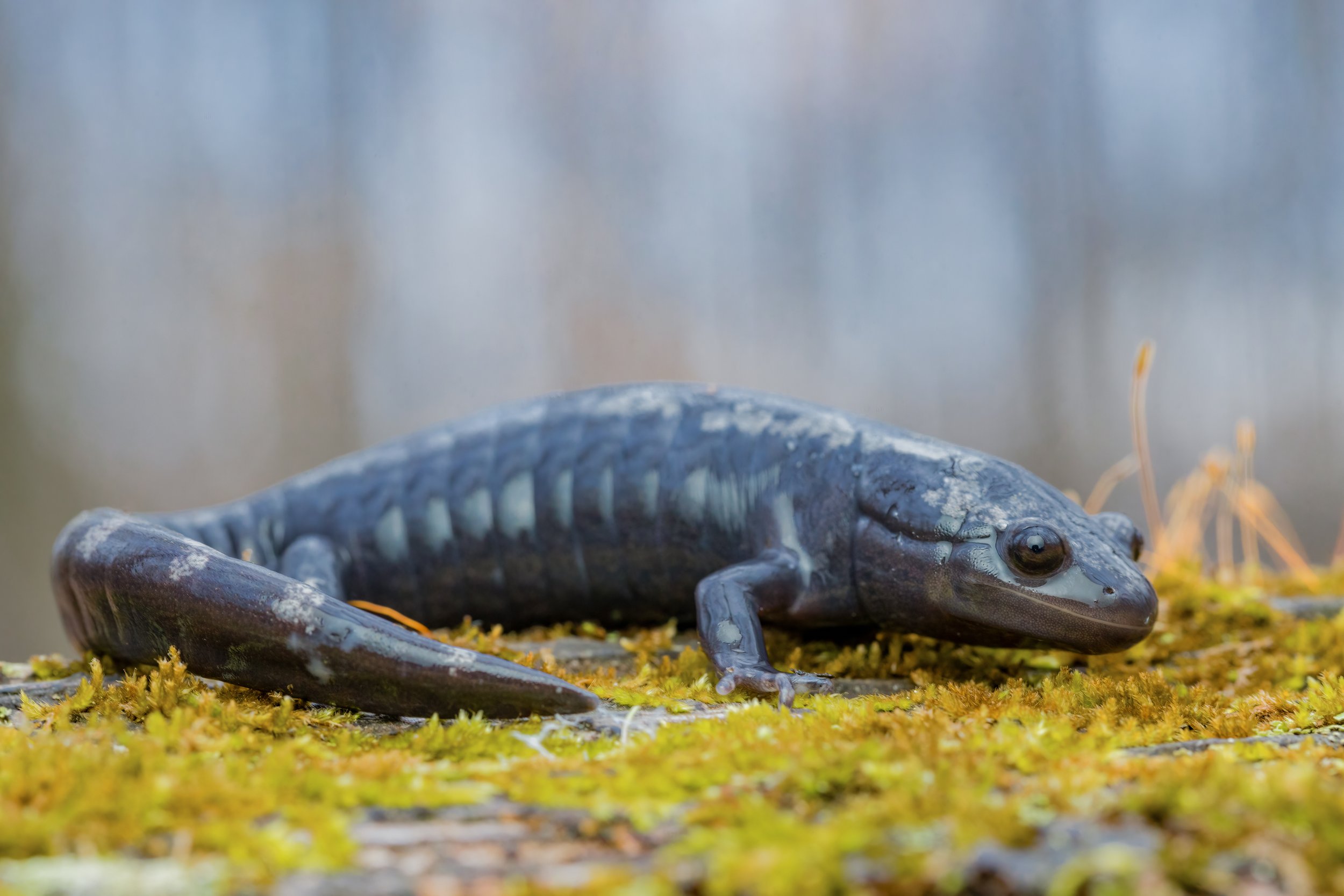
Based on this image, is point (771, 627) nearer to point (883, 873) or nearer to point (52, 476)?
point (883, 873)

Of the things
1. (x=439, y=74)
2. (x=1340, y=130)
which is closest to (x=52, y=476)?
(x=439, y=74)

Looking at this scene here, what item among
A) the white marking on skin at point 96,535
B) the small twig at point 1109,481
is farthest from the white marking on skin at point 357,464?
the small twig at point 1109,481

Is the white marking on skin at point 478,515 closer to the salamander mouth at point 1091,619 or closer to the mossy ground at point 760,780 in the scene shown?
the mossy ground at point 760,780

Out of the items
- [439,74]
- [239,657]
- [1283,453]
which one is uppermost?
[439,74]

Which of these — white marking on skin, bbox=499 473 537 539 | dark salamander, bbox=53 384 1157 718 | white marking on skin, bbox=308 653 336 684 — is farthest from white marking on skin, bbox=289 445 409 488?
white marking on skin, bbox=308 653 336 684

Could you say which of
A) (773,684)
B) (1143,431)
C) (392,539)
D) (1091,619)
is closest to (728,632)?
(773,684)
